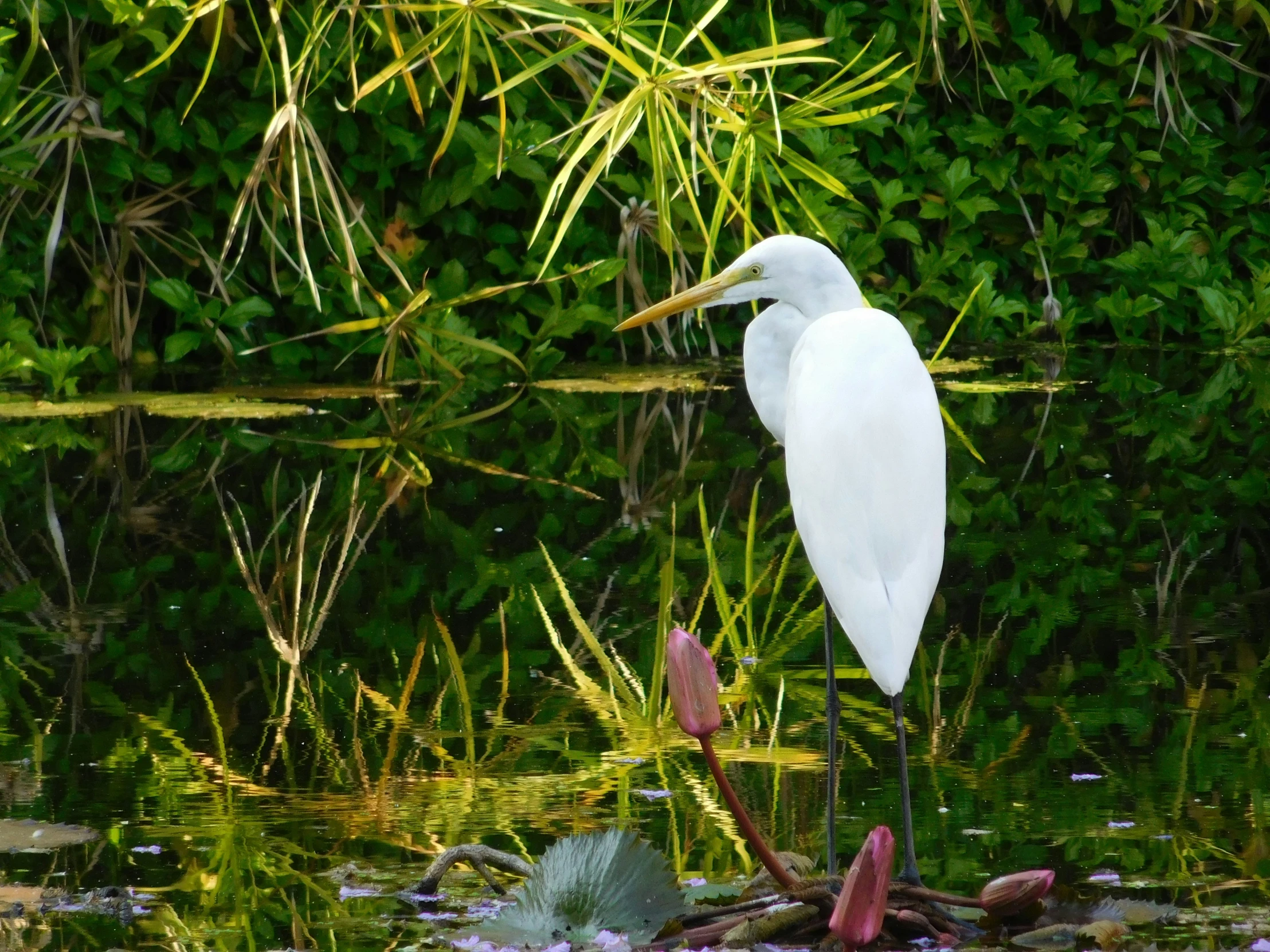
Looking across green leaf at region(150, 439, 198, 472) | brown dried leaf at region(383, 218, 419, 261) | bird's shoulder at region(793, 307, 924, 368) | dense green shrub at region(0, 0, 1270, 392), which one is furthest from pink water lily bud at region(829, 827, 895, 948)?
brown dried leaf at region(383, 218, 419, 261)

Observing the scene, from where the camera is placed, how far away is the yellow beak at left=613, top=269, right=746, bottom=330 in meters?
1.97

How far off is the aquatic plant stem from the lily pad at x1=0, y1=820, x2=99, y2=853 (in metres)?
0.75

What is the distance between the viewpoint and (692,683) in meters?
1.51

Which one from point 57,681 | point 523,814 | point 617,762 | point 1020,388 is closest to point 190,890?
point 523,814

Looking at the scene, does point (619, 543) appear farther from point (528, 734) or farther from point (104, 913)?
point (104, 913)

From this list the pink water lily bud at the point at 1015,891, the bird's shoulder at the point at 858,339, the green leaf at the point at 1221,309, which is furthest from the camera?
the green leaf at the point at 1221,309

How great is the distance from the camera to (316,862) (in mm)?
1767

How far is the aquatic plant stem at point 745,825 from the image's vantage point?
1.50 meters

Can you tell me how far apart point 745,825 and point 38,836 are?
2.69ft

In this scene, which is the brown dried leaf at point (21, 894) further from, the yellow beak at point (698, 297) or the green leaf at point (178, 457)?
the green leaf at point (178, 457)

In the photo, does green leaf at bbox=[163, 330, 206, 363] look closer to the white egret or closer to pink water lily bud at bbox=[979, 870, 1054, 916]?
the white egret

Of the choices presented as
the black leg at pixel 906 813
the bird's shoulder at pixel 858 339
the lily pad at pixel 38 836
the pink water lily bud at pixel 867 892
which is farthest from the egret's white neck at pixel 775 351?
the lily pad at pixel 38 836

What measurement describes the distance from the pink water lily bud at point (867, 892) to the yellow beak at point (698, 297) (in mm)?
855

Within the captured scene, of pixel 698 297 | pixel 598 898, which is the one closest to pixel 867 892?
pixel 598 898
